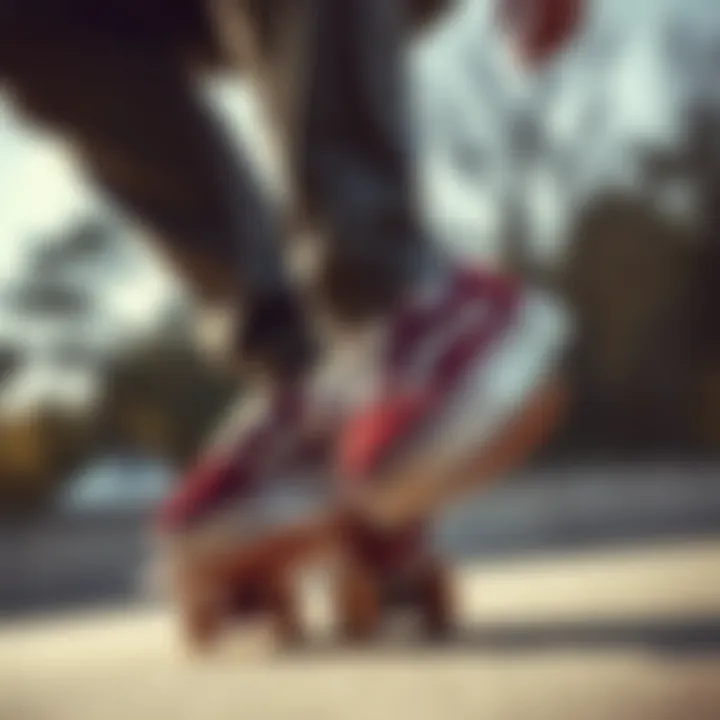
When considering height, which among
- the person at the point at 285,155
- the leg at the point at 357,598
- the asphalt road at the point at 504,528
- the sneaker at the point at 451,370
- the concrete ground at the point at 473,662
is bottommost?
the concrete ground at the point at 473,662

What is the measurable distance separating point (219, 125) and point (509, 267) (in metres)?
0.15

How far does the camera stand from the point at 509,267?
627mm

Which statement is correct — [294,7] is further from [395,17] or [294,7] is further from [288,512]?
[288,512]

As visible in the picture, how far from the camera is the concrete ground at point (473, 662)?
1.85 ft

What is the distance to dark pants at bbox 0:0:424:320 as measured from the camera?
0.63 meters

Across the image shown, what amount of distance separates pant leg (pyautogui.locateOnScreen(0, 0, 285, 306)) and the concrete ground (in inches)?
6.7

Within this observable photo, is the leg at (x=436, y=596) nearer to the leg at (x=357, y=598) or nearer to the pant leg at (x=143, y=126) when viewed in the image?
the leg at (x=357, y=598)

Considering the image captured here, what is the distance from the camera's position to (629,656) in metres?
0.58

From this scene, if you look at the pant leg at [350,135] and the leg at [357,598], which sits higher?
the pant leg at [350,135]

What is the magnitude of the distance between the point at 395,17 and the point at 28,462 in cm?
27

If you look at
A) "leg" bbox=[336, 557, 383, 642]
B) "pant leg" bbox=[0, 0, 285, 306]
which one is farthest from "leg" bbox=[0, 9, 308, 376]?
"leg" bbox=[336, 557, 383, 642]

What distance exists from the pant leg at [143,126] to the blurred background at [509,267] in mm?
13

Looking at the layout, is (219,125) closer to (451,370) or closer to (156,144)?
(156,144)

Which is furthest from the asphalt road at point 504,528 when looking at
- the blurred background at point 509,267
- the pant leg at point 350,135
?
the pant leg at point 350,135
